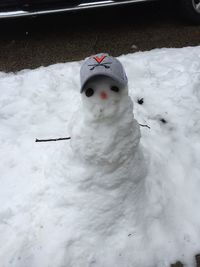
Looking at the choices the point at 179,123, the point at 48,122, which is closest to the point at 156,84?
the point at 179,123

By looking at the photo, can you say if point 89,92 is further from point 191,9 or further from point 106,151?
point 191,9

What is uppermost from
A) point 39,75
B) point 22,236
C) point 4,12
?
point 4,12

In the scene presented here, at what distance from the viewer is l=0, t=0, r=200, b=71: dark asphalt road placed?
406 cm

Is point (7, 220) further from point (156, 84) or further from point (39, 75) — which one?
point (156, 84)

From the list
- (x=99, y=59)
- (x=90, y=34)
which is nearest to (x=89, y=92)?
(x=99, y=59)

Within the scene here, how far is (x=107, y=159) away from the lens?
73.0 inches

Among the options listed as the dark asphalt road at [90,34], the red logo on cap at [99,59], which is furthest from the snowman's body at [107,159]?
the dark asphalt road at [90,34]

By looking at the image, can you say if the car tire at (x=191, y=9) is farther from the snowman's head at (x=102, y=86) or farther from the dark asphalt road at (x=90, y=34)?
the snowman's head at (x=102, y=86)

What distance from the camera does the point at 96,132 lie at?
5.93ft

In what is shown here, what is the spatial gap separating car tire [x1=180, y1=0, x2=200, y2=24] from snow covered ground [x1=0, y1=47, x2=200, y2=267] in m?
1.12

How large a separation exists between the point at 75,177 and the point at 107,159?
0.32 meters

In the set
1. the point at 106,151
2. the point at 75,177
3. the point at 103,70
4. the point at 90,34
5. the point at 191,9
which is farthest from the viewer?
the point at 90,34

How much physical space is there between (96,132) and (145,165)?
64 cm

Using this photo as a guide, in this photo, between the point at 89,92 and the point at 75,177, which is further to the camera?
the point at 75,177
